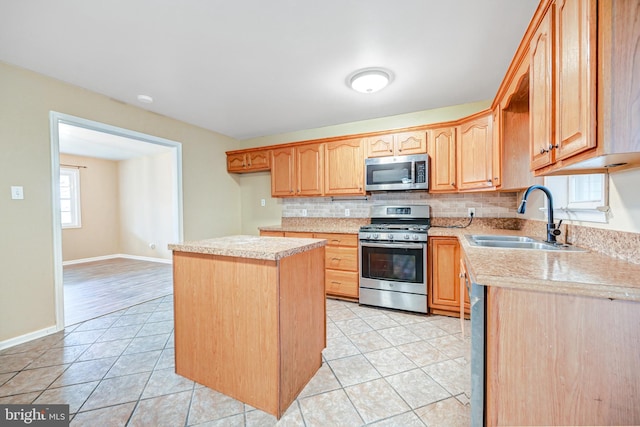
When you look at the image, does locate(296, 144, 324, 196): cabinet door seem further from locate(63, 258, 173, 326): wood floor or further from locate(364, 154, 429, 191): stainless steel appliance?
locate(63, 258, 173, 326): wood floor

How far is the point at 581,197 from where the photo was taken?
5.56 feet

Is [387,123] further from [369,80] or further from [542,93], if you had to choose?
[542,93]

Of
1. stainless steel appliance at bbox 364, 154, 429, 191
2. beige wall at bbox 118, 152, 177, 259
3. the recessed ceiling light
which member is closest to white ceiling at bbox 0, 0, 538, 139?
the recessed ceiling light

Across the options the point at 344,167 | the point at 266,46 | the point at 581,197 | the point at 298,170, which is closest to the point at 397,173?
the point at 344,167

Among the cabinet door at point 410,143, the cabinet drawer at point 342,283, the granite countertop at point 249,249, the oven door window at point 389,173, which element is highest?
the cabinet door at point 410,143

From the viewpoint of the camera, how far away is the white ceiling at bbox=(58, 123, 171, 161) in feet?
13.0

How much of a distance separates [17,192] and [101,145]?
3.17 meters

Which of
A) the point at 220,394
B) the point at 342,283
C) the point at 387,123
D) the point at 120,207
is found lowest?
the point at 220,394

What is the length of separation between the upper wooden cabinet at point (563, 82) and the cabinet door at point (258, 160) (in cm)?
319

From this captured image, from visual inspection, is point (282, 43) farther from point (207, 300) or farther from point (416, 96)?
point (207, 300)

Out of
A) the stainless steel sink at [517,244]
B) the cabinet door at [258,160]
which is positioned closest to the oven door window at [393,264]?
the stainless steel sink at [517,244]

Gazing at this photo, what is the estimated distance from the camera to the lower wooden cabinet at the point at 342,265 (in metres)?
3.03

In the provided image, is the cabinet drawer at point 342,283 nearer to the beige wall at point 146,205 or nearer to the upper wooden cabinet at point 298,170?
the upper wooden cabinet at point 298,170

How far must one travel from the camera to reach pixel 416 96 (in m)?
2.80
